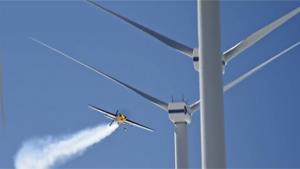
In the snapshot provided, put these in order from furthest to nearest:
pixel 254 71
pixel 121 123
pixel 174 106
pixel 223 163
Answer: pixel 121 123 < pixel 174 106 < pixel 254 71 < pixel 223 163

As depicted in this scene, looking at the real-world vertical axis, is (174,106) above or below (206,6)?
above

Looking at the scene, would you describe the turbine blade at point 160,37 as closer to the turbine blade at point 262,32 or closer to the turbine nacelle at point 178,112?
the turbine blade at point 262,32

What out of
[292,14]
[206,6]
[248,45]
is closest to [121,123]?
[248,45]

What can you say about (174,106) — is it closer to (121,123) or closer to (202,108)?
(202,108)

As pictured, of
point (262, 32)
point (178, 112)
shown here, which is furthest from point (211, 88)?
point (178, 112)

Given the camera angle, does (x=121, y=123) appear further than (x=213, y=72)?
Yes

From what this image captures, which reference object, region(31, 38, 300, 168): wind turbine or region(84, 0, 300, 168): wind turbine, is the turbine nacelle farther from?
region(84, 0, 300, 168): wind turbine

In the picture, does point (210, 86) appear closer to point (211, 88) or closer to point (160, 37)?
point (211, 88)


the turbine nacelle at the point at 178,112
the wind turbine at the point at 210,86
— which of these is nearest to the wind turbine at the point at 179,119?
the turbine nacelle at the point at 178,112
